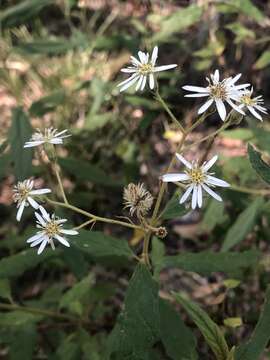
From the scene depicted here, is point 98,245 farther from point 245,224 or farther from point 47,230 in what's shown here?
point 245,224

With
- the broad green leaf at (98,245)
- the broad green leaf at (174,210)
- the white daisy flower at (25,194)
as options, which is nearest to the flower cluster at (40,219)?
the white daisy flower at (25,194)

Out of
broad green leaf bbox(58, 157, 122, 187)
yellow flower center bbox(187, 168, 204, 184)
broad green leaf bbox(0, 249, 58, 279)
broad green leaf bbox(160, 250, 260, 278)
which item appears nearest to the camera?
yellow flower center bbox(187, 168, 204, 184)

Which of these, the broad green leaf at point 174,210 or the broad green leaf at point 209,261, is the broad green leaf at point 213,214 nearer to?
the broad green leaf at point 209,261

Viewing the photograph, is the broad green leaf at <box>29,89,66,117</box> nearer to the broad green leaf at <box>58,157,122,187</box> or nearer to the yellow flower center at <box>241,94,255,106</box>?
the broad green leaf at <box>58,157,122,187</box>


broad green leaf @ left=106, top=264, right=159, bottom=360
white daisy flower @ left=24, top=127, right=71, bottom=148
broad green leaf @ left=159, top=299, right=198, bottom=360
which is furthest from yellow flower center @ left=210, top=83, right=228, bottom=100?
broad green leaf @ left=159, top=299, right=198, bottom=360

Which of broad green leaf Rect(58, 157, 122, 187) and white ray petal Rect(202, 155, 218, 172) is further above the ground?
broad green leaf Rect(58, 157, 122, 187)

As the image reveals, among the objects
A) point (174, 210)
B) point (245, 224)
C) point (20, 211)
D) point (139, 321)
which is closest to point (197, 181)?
point (174, 210)
